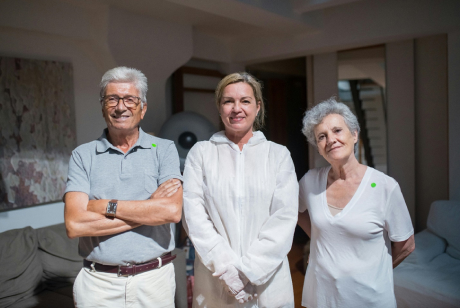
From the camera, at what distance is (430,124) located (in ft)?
13.5

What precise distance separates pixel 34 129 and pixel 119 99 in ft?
6.55

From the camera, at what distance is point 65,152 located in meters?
3.42

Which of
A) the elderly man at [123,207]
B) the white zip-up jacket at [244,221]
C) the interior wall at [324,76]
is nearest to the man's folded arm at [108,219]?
the elderly man at [123,207]

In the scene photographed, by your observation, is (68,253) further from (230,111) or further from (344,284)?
(344,284)

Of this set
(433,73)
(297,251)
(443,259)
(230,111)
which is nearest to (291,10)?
(433,73)

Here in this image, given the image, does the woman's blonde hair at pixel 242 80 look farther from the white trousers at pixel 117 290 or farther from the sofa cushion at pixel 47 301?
the sofa cushion at pixel 47 301

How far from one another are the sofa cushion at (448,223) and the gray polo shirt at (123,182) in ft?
8.95

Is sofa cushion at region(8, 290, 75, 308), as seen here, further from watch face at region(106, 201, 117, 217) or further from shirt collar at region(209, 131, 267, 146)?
shirt collar at region(209, 131, 267, 146)

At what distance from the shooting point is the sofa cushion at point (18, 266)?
2615 millimetres

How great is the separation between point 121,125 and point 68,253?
1.87 m

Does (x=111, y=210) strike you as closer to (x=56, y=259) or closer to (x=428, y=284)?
(x=56, y=259)

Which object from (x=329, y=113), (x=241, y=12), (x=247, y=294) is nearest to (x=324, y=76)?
(x=241, y=12)

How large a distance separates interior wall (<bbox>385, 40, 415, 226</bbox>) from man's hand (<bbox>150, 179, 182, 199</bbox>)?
3.41 m

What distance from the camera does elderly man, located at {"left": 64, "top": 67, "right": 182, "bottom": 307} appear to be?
4.99 ft
